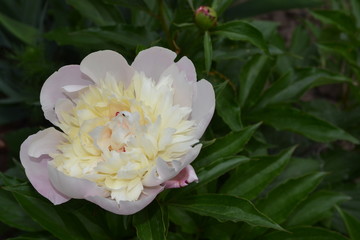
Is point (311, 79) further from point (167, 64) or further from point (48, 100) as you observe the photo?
point (48, 100)

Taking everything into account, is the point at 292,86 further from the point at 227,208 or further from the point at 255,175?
the point at 227,208

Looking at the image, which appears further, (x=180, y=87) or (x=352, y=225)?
(x=352, y=225)

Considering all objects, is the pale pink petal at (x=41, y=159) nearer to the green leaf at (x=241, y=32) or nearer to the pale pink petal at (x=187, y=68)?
the pale pink petal at (x=187, y=68)

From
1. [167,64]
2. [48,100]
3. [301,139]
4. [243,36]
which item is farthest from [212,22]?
[301,139]

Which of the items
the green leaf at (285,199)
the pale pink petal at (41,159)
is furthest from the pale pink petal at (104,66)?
the green leaf at (285,199)

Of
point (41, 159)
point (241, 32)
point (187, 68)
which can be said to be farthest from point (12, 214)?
point (241, 32)

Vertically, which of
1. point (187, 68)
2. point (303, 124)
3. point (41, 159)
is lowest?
point (303, 124)

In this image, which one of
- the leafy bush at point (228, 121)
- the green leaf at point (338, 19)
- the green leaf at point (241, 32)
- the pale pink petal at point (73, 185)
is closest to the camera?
the pale pink petal at point (73, 185)

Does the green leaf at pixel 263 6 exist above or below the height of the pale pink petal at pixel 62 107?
below
